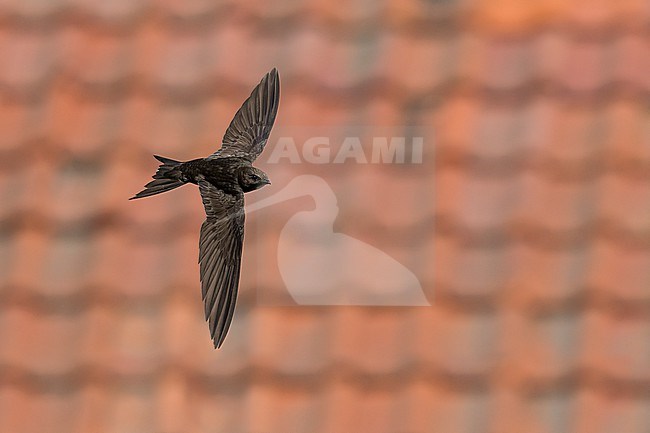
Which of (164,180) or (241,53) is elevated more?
(241,53)

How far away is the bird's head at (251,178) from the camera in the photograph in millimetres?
1979

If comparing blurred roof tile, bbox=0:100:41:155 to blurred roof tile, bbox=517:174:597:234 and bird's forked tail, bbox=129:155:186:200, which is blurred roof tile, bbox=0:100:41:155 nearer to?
bird's forked tail, bbox=129:155:186:200

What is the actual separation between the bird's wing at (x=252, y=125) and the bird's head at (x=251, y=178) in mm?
44

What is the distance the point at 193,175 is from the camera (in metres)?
2.03

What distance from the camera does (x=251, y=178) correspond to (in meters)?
1.98

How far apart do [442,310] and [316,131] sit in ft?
1.28

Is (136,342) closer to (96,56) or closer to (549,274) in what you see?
(96,56)

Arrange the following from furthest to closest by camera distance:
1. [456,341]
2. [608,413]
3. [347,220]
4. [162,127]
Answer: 1. [162,127]
2. [347,220]
3. [456,341]
4. [608,413]

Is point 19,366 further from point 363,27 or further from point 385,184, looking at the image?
point 363,27

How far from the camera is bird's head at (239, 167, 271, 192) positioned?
6.49ft

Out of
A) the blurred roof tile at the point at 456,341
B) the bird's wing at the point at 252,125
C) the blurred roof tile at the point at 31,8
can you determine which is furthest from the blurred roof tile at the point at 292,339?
the blurred roof tile at the point at 31,8

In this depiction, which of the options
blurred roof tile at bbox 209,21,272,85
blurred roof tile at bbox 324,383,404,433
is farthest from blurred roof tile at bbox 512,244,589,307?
blurred roof tile at bbox 209,21,272,85

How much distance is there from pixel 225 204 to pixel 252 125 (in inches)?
5.8

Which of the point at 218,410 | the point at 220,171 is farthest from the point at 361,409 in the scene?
the point at 220,171
